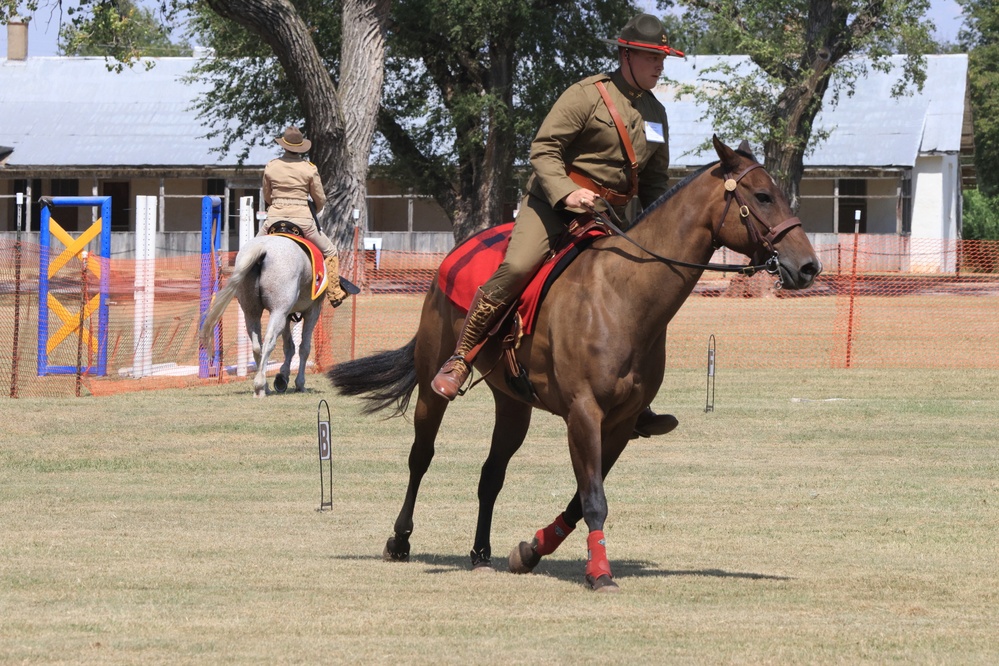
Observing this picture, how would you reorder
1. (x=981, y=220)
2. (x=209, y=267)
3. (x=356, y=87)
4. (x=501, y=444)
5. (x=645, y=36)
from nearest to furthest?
1. (x=645, y=36)
2. (x=501, y=444)
3. (x=209, y=267)
4. (x=356, y=87)
5. (x=981, y=220)

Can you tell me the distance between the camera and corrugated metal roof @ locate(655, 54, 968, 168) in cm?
5259

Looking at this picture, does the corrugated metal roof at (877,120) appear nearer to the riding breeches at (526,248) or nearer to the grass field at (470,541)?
the grass field at (470,541)

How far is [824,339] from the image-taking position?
2711 centimetres

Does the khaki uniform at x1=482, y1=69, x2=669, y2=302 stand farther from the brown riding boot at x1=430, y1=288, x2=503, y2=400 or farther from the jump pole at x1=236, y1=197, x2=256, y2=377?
the jump pole at x1=236, y1=197, x2=256, y2=377

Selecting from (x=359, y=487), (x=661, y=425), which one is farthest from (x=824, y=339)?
(x=661, y=425)

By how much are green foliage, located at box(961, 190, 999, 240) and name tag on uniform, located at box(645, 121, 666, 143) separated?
55940 mm

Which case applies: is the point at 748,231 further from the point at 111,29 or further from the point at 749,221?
the point at 111,29

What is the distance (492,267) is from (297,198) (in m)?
9.69

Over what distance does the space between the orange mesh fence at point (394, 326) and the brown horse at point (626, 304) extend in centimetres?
336

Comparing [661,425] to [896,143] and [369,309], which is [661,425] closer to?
[369,309]

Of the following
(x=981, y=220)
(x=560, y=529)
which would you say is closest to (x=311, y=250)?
(x=560, y=529)

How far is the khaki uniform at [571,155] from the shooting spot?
8.18 meters

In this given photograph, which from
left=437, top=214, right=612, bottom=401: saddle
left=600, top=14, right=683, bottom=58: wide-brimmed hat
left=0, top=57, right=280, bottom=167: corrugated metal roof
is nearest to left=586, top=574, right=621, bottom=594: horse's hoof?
left=437, top=214, right=612, bottom=401: saddle

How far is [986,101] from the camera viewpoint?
67.8 meters
